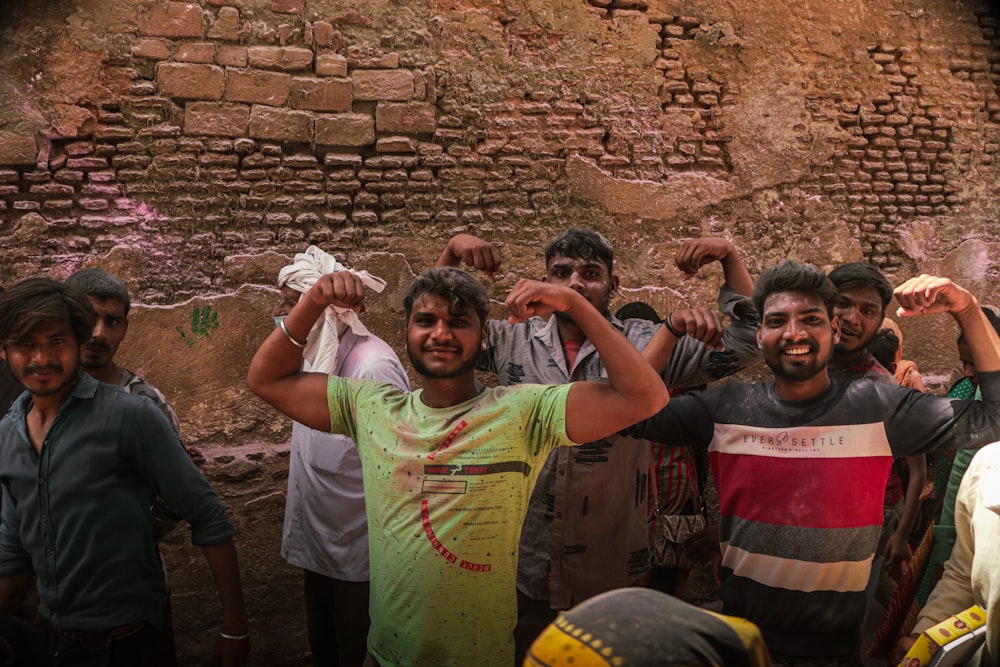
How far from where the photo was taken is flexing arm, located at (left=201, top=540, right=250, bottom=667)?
8.22ft

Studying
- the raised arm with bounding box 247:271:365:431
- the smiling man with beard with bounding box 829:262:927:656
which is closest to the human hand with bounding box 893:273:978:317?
the smiling man with beard with bounding box 829:262:927:656

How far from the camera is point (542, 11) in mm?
4879

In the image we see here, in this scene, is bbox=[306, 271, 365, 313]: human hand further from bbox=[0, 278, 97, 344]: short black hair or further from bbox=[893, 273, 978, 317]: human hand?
bbox=[893, 273, 978, 317]: human hand

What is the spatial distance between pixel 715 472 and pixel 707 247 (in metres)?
0.95

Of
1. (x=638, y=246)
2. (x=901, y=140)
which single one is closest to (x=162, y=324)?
(x=638, y=246)

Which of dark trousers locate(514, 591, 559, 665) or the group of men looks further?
dark trousers locate(514, 591, 559, 665)

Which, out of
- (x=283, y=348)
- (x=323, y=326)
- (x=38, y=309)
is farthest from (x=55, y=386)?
(x=323, y=326)

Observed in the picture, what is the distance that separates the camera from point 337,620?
3119 millimetres

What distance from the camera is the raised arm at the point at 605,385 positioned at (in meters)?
2.11

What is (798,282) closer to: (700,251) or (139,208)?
(700,251)

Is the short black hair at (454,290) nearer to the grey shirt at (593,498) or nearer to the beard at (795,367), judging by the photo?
the grey shirt at (593,498)

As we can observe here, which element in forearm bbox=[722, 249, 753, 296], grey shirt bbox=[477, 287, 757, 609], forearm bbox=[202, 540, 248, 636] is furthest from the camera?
forearm bbox=[722, 249, 753, 296]

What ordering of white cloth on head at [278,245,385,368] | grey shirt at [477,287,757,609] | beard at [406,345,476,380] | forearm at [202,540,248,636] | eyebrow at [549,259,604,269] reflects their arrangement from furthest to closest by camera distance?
white cloth on head at [278,245,385,368] < eyebrow at [549,259,604,269] < grey shirt at [477,287,757,609] < forearm at [202,540,248,636] < beard at [406,345,476,380]

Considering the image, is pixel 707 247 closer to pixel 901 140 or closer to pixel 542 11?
pixel 542 11
